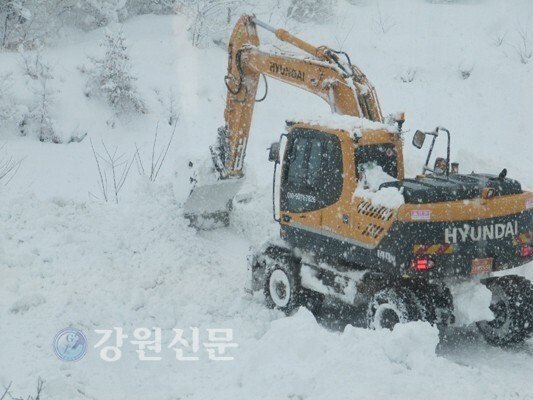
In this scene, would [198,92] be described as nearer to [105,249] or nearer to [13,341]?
[105,249]

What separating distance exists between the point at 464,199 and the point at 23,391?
204 inches

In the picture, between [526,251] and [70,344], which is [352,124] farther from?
[70,344]

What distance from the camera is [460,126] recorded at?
17203 millimetres

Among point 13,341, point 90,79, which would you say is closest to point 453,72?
point 90,79

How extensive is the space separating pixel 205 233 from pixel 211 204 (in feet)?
1.76

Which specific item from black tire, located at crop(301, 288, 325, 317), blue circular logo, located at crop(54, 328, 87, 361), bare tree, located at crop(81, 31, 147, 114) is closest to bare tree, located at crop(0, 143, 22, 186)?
bare tree, located at crop(81, 31, 147, 114)

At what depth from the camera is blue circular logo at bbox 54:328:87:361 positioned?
7419mm

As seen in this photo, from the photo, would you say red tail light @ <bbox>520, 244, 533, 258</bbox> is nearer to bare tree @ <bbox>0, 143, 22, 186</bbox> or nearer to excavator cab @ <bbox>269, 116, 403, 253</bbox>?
excavator cab @ <bbox>269, 116, 403, 253</bbox>

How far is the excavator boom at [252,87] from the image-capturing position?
8.70m

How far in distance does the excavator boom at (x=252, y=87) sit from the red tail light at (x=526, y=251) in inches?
98.2

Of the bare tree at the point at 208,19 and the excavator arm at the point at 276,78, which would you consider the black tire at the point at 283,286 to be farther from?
the bare tree at the point at 208,19

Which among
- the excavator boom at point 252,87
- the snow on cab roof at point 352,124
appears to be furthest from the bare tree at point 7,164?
the snow on cab roof at point 352,124

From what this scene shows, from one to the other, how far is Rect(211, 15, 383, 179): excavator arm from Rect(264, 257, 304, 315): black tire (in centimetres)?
224

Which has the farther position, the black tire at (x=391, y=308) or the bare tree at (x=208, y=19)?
the bare tree at (x=208, y=19)
